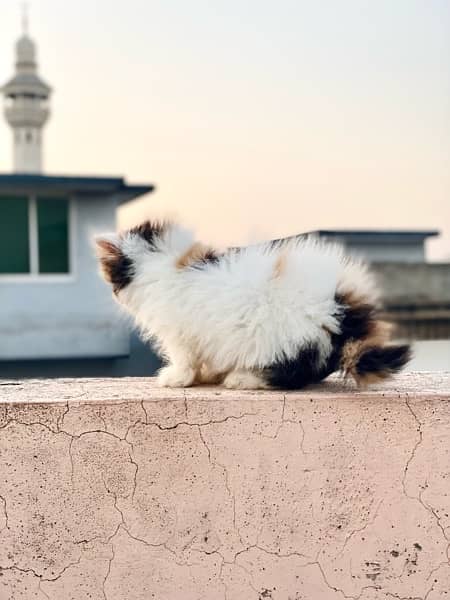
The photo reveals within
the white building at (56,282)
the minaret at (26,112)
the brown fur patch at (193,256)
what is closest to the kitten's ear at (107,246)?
the brown fur patch at (193,256)

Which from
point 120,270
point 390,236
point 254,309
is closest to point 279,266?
point 254,309

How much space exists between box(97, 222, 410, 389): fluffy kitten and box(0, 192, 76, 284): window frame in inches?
338

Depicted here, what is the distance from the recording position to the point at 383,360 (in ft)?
4.57

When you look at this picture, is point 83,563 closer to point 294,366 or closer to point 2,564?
point 2,564

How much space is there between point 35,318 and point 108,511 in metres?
8.82

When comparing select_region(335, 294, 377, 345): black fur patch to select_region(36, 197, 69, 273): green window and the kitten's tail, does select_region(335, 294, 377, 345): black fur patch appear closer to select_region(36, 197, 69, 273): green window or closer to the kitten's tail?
the kitten's tail

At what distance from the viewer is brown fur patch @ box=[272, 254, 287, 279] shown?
1404 mm

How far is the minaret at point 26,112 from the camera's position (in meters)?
17.5

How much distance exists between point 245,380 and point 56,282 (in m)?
8.79

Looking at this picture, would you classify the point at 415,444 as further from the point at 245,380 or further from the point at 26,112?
the point at 26,112

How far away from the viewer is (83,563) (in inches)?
52.9

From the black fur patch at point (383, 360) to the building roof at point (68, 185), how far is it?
27.8ft

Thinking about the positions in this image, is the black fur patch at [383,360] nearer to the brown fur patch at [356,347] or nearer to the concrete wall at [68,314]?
the brown fur patch at [356,347]

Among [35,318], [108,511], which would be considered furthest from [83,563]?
[35,318]
